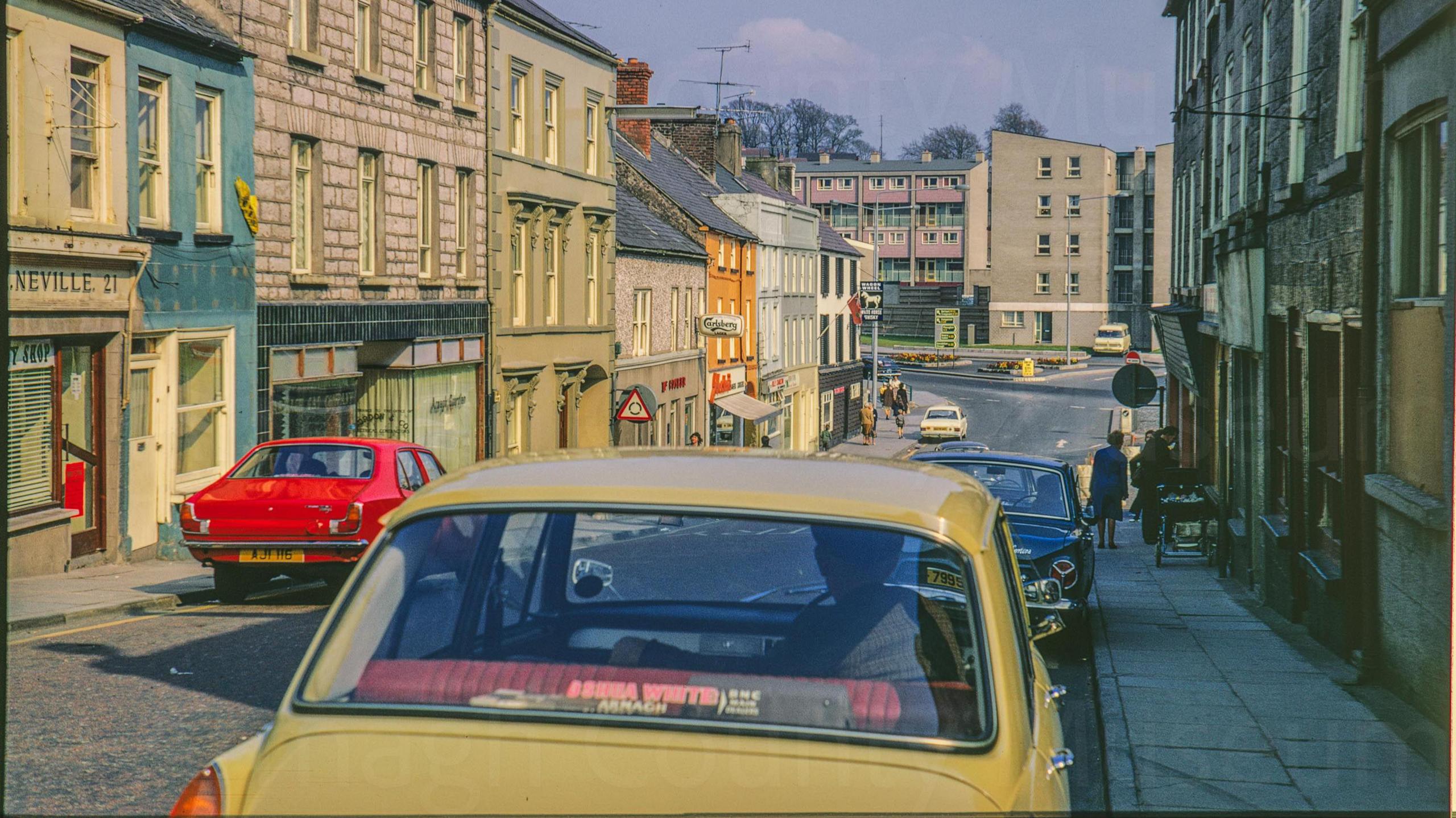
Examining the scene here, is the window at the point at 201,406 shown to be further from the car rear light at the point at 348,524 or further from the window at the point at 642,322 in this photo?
the window at the point at 642,322

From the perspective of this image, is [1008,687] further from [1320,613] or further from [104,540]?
[104,540]

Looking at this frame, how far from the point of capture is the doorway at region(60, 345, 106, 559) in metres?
16.9

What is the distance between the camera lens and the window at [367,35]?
81.7 feet

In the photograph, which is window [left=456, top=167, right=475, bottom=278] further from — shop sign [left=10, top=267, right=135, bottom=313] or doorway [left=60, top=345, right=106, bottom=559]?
doorway [left=60, top=345, right=106, bottom=559]

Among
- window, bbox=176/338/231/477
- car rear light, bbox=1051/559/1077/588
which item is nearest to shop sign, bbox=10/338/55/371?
window, bbox=176/338/231/477

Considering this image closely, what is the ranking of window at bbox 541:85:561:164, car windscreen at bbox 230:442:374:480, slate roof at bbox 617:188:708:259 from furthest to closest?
slate roof at bbox 617:188:708:259 < window at bbox 541:85:561:164 < car windscreen at bbox 230:442:374:480

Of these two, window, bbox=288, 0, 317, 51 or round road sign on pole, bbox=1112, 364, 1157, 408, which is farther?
window, bbox=288, 0, 317, 51

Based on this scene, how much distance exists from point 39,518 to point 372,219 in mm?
10415

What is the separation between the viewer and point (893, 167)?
125 meters

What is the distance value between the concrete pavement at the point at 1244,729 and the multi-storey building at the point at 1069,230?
3636 inches

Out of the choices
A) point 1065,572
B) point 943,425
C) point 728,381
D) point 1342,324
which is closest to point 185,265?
point 1065,572

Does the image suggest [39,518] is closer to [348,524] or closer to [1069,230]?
[348,524]

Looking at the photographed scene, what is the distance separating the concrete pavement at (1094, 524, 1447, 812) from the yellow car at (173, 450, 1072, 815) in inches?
151

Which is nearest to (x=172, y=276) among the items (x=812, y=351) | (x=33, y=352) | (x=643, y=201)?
(x=33, y=352)
